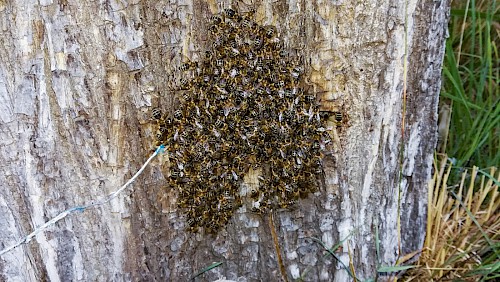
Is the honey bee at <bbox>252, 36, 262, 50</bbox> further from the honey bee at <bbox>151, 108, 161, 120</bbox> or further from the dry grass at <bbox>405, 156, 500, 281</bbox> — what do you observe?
the dry grass at <bbox>405, 156, 500, 281</bbox>

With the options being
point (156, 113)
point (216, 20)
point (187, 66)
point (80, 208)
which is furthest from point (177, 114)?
point (80, 208)

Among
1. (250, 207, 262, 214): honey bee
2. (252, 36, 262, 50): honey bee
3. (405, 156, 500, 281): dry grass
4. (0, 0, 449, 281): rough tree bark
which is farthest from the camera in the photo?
(405, 156, 500, 281): dry grass

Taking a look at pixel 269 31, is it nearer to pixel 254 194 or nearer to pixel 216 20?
pixel 216 20

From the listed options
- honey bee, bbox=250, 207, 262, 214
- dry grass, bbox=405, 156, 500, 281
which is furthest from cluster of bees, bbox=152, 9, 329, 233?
dry grass, bbox=405, 156, 500, 281

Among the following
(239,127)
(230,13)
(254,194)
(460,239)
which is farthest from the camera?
(460,239)

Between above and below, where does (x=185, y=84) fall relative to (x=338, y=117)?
above

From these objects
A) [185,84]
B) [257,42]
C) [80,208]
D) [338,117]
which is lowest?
[80,208]

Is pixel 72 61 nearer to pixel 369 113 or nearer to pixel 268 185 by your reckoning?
pixel 268 185

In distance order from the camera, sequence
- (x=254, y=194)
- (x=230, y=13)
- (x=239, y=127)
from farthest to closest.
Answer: (x=254, y=194)
(x=239, y=127)
(x=230, y=13)

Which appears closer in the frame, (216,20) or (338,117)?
(216,20)
